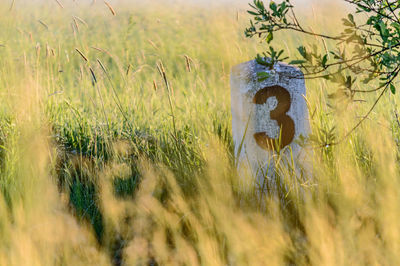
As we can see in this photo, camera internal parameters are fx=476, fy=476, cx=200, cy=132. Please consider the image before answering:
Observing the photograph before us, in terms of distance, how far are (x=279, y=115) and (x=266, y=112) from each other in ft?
0.25

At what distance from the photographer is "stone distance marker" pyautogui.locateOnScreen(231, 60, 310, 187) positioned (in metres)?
2.56

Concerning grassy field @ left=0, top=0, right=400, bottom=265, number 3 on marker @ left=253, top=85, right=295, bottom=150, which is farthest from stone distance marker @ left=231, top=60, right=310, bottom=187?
grassy field @ left=0, top=0, right=400, bottom=265

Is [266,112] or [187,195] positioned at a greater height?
[266,112]

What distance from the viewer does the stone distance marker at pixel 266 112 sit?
2.56 m

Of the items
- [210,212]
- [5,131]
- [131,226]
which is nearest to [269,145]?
[210,212]

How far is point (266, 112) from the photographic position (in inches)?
101

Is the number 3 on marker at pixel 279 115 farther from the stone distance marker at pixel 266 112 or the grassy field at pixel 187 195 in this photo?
the grassy field at pixel 187 195

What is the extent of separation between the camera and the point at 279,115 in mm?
2590

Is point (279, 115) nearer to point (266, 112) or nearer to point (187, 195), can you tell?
point (266, 112)

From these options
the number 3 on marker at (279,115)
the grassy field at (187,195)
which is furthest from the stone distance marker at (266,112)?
the grassy field at (187,195)

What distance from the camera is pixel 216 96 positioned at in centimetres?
378

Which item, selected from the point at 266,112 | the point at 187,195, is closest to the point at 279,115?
the point at 266,112

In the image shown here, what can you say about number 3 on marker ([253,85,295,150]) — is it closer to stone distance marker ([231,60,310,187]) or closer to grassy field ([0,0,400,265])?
stone distance marker ([231,60,310,187])

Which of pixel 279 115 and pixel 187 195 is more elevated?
pixel 279 115
